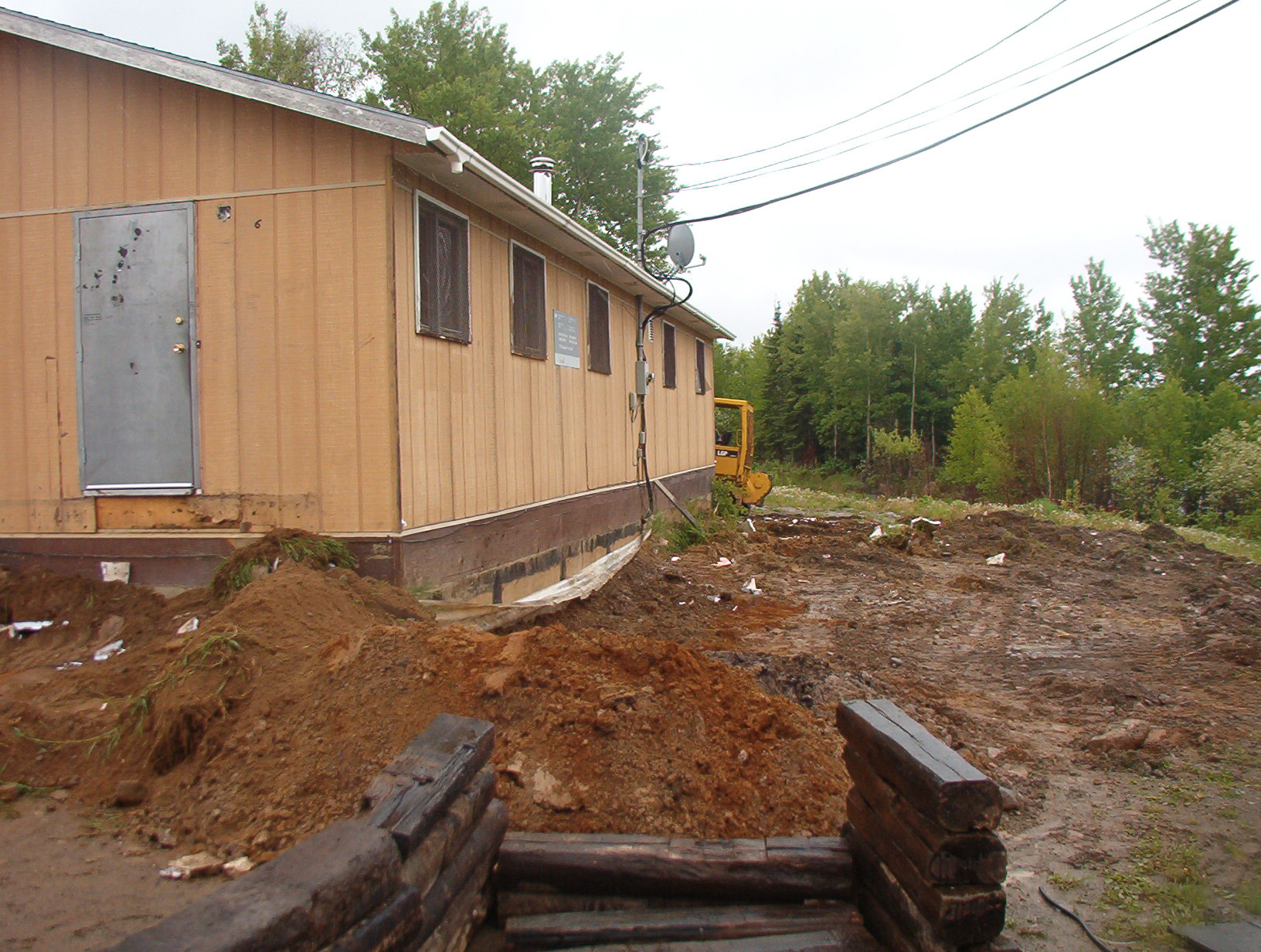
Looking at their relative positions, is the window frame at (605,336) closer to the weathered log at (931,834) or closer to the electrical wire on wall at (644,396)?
the electrical wire on wall at (644,396)

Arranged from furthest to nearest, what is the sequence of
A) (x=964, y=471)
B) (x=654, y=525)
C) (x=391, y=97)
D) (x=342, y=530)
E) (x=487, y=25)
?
(x=964, y=471), (x=487, y=25), (x=391, y=97), (x=654, y=525), (x=342, y=530)

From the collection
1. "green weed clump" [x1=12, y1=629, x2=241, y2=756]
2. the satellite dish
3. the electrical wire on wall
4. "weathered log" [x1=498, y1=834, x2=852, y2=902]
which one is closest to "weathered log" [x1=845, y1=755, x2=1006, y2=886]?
"weathered log" [x1=498, y1=834, x2=852, y2=902]

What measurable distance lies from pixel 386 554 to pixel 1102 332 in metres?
54.1

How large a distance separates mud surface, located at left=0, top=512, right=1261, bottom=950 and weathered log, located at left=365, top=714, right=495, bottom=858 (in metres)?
0.40

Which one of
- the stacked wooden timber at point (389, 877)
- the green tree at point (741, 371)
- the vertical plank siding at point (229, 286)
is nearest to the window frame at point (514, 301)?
the vertical plank siding at point (229, 286)

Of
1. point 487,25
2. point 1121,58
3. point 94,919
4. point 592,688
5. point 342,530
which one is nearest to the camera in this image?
point 94,919

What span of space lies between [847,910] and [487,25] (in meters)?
31.3

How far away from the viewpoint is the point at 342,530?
18.8ft

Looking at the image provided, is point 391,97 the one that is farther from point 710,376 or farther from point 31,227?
point 31,227

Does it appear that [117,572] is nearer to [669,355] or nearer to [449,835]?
[449,835]

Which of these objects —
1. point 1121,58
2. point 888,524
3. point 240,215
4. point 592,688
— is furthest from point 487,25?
point 592,688

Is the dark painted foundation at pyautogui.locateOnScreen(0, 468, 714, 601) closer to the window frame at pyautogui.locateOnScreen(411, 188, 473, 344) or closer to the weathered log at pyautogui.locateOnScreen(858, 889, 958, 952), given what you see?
the window frame at pyautogui.locateOnScreen(411, 188, 473, 344)

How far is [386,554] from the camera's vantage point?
5660mm

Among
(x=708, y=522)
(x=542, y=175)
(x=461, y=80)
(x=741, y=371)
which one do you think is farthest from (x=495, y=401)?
(x=741, y=371)
